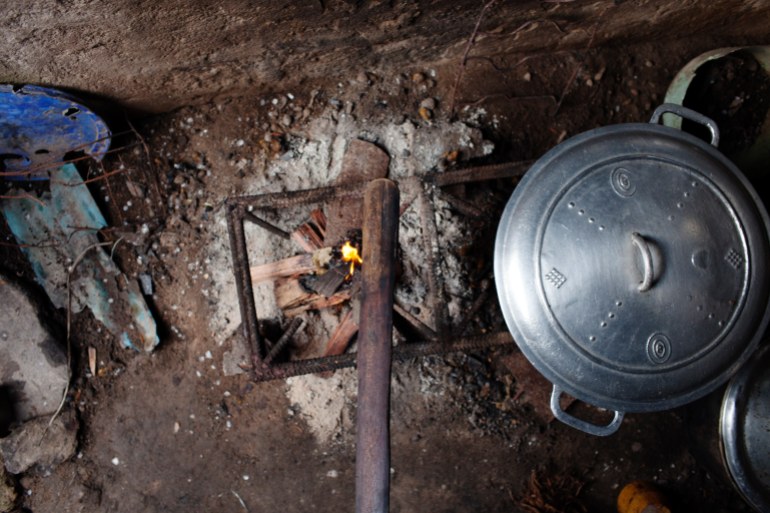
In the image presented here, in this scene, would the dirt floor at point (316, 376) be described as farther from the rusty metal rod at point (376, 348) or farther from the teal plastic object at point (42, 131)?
the rusty metal rod at point (376, 348)

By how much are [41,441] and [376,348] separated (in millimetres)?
2665

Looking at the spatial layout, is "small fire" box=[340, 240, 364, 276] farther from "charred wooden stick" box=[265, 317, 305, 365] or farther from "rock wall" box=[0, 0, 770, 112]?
"rock wall" box=[0, 0, 770, 112]

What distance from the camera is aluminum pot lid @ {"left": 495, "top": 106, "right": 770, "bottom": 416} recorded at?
215cm

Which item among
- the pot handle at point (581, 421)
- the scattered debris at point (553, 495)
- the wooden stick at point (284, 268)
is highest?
the wooden stick at point (284, 268)

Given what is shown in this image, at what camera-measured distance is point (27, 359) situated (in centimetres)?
354

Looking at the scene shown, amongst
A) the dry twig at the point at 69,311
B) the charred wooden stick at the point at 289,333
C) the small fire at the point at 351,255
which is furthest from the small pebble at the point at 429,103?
the dry twig at the point at 69,311

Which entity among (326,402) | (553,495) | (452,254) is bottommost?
(553,495)

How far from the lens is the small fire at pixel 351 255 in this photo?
2.94 metres

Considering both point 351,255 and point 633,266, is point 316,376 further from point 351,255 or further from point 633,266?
point 633,266

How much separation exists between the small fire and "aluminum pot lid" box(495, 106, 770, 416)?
2.87 ft

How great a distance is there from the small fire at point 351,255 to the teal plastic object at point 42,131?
1.47 meters

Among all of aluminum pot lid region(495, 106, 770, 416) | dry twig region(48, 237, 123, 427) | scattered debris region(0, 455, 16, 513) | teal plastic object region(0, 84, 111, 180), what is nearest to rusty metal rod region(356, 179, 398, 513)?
aluminum pot lid region(495, 106, 770, 416)

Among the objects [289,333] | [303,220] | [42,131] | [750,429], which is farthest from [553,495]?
[42,131]

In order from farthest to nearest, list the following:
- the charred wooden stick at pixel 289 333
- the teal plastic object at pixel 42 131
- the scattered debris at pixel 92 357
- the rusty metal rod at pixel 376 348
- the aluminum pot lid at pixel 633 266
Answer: the scattered debris at pixel 92 357 < the charred wooden stick at pixel 289 333 < the teal plastic object at pixel 42 131 < the aluminum pot lid at pixel 633 266 < the rusty metal rod at pixel 376 348
